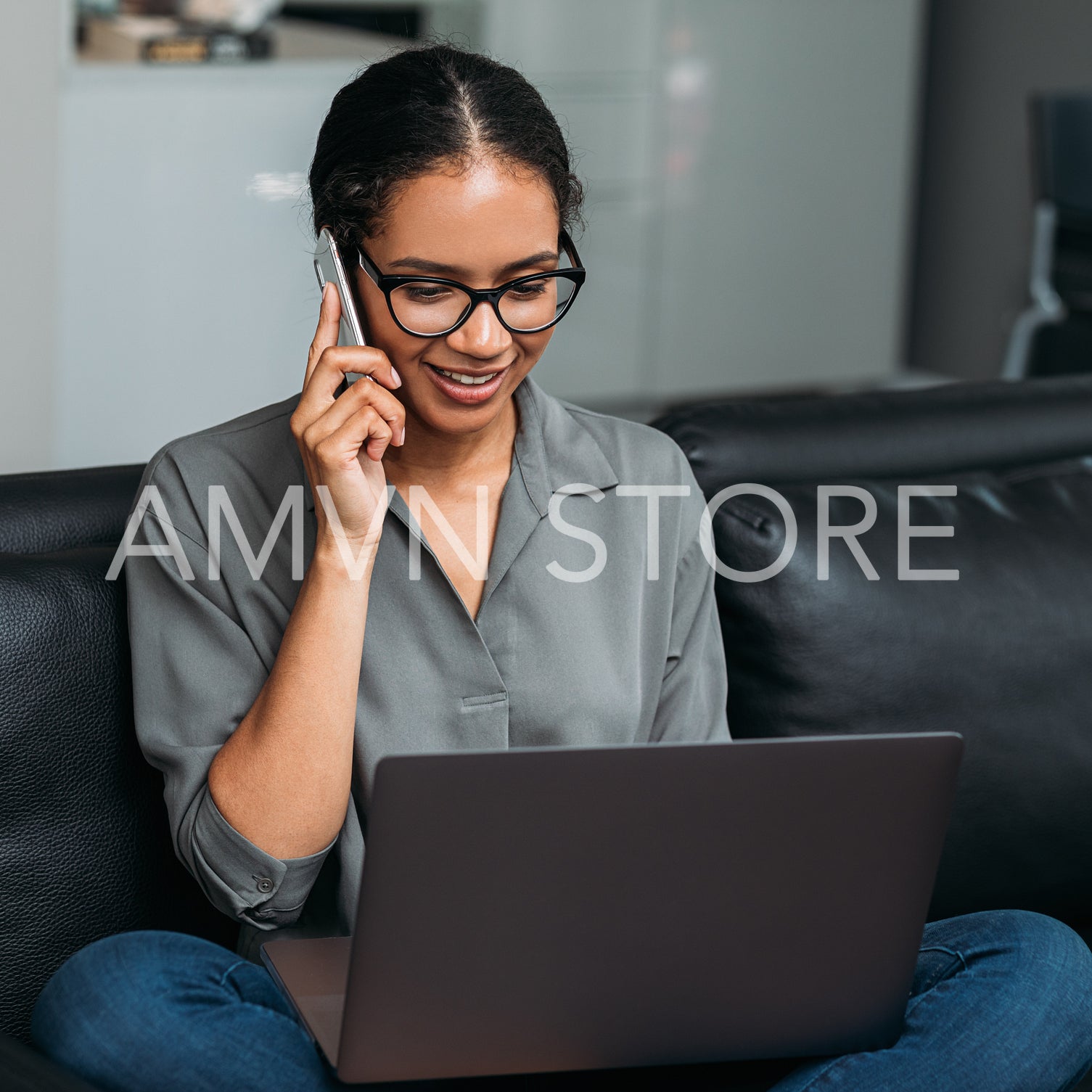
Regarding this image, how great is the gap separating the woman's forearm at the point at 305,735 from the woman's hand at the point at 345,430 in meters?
0.03

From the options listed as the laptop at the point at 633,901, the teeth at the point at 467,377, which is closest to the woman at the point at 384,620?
the teeth at the point at 467,377

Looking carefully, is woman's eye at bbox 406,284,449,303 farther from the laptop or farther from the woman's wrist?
the laptop

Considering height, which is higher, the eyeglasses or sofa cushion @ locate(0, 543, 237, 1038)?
the eyeglasses

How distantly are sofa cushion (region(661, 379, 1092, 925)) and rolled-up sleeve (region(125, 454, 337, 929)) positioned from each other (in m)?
0.48

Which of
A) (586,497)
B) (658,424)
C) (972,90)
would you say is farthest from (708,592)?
(972,90)

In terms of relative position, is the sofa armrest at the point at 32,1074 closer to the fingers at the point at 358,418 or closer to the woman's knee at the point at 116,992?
the woman's knee at the point at 116,992

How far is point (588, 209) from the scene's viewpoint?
4145 millimetres

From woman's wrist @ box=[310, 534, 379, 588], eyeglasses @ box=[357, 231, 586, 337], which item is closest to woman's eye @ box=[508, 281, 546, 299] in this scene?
eyeglasses @ box=[357, 231, 586, 337]

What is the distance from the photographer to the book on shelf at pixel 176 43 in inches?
96.0

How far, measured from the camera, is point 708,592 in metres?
1.38

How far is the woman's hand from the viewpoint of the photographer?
114 cm

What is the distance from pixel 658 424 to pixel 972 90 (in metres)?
3.68

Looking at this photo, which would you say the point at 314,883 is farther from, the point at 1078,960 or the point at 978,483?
the point at 978,483

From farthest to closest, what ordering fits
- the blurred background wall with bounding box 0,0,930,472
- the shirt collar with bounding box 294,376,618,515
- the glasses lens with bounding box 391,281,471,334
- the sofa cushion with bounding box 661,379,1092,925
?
1. the blurred background wall with bounding box 0,0,930,472
2. the sofa cushion with bounding box 661,379,1092,925
3. the shirt collar with bounding box 294,376,618,515
4. the glasses lens with bounding box 391,281,471,334
